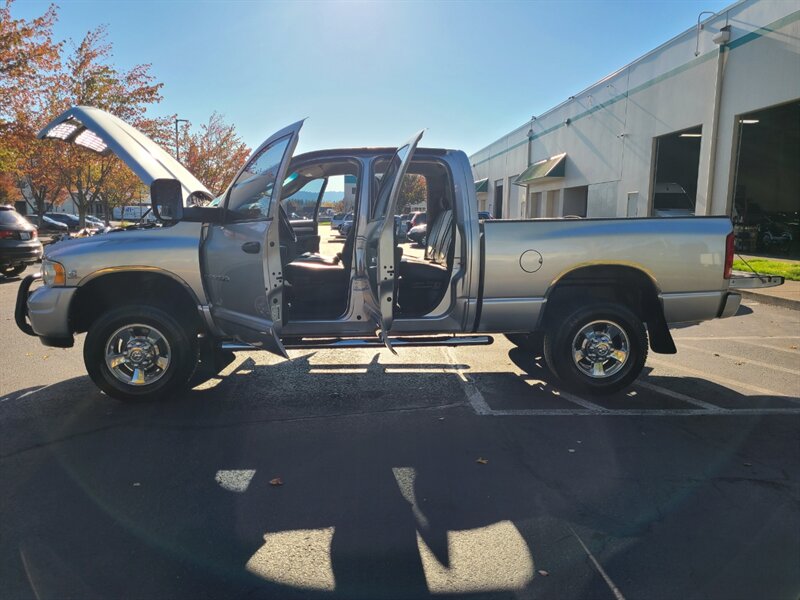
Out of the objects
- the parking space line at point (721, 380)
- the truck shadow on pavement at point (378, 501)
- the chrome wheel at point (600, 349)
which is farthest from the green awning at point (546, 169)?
the truck shadow on pavement at point (378, 501)

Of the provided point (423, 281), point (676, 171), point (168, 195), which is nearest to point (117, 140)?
point (168, 195)

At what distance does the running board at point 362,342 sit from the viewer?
16.1 feet

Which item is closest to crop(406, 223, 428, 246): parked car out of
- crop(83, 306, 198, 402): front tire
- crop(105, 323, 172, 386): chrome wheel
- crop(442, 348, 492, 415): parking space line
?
crop(442, 348, 492, 415): parking space line

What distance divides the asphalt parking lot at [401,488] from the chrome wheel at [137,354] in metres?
0.30

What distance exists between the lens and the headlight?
15.6ft

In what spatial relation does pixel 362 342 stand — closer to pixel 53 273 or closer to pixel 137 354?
pixel 137 354

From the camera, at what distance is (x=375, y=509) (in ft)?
10.8

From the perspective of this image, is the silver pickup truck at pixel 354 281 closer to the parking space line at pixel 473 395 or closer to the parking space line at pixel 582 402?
the parking space line at pixel 582 402

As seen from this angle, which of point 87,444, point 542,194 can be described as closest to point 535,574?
point 87,444

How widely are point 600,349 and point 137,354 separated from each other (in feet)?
13.5

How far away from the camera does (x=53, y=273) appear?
15.7 ft

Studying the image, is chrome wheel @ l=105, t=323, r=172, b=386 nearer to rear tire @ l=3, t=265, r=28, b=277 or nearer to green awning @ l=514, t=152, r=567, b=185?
rear tire @ l=3, t=265, r=28, b=277

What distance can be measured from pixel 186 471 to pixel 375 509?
4.48 feet

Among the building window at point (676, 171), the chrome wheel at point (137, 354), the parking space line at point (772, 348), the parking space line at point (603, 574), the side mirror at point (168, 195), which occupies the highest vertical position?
the building window at point (676, 171)
